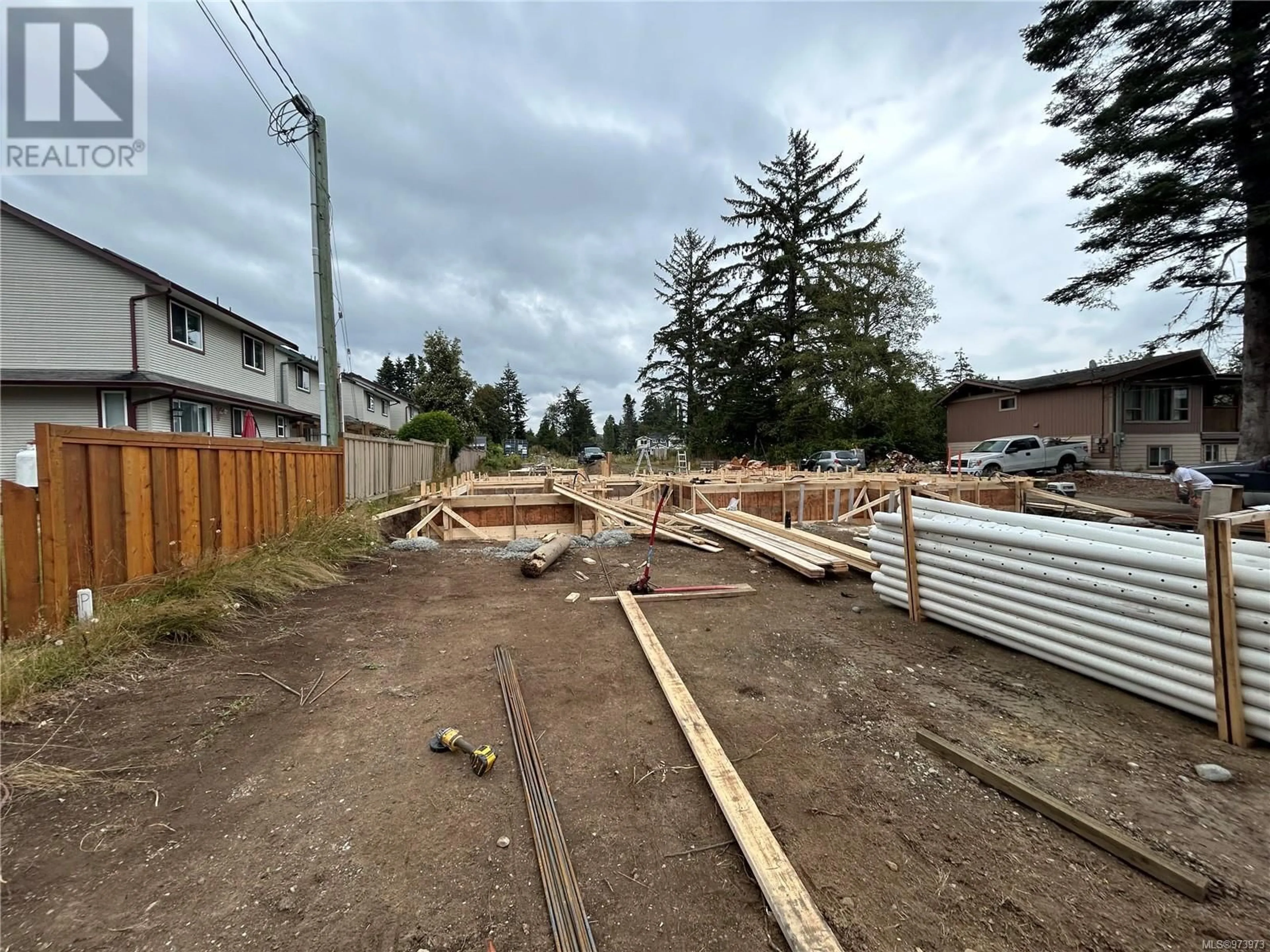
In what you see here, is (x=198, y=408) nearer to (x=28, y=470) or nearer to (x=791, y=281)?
(x=28, y=470)

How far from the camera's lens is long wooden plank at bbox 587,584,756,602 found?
17.3ft

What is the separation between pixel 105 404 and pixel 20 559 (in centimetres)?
1476

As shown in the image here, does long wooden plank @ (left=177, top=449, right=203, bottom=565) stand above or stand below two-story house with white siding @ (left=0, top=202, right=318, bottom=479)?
below

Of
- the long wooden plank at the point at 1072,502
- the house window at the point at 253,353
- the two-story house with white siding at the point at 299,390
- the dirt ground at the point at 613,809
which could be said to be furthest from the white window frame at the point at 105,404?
the long wooden plank at the point at 1072,502

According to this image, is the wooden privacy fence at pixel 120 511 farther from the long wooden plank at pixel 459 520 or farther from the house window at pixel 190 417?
the house window at pixel 190 417

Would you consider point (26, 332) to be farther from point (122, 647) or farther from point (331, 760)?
point (331, 760)

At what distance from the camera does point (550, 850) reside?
195cm

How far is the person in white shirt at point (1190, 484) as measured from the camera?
32.6 feet

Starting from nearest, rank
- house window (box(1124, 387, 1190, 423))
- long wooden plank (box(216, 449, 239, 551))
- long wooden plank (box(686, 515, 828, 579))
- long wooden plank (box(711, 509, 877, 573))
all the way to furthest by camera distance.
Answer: long wooden plank (box(216, 449, 239, 551)) < long wooden plank (box(686, 515, 828, 579)) < long wooden plank (box(711, 509, 877, 573)) < house window (box(1124, 387, 1190, 423))

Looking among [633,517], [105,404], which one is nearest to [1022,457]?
[633,517]

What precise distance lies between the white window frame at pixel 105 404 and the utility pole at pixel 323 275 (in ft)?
31.4

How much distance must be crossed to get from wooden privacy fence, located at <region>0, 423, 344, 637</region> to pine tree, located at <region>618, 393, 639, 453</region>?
80663 mm

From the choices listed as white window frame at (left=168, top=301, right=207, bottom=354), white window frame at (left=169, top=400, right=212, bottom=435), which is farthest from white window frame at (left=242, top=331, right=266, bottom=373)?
white window frame at (left=169, top=400, right=212, bottom=435)

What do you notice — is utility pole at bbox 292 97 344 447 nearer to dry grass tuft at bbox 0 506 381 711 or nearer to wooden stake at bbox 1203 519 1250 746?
dry grass tuft at bbox 0 506 381 711
